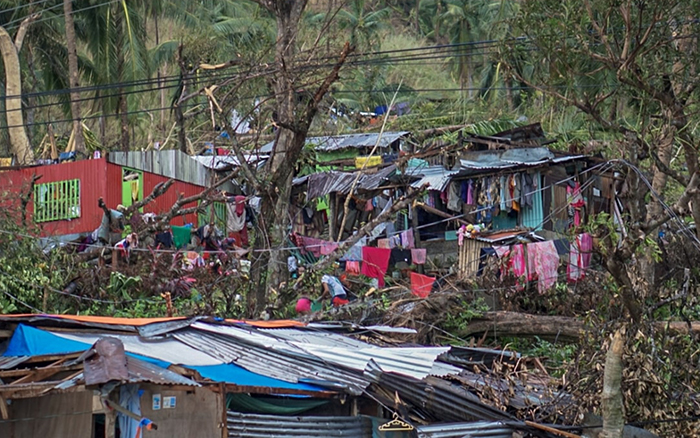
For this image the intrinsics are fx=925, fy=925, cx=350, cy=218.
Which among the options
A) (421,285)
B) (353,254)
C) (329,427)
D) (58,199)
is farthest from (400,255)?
(329,427)

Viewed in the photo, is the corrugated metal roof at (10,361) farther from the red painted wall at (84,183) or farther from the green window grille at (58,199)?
the green window grille at (58,199)

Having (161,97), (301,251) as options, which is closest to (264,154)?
(301,251)

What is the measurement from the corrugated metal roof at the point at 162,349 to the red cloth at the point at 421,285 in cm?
717

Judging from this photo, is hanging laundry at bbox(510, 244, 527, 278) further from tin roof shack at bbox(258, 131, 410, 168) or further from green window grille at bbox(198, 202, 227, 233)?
green window grille at bbox(198, 202, 227, 233)

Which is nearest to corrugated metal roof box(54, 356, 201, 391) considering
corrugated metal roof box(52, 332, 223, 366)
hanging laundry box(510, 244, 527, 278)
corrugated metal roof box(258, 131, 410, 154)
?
corrugated metal roof box(52, 332, 223, 366)

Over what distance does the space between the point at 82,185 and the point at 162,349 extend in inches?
477

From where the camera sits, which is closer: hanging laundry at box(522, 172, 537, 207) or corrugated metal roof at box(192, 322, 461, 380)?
corrugated metal roof at box(192, 322, 461, 380)

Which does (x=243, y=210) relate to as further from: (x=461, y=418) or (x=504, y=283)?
(x=461, y=418)

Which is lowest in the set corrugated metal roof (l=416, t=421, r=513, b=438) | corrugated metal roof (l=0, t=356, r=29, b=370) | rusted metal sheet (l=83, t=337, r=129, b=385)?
corrugated metal roof (l=416, t=421, r=513, b=438)

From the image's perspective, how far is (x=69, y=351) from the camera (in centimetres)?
1021

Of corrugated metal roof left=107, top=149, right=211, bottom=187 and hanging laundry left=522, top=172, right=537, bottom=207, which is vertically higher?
corrugated metal roof left=107, top=149, right=211, bottom=187

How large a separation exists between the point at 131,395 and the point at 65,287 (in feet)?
27.4

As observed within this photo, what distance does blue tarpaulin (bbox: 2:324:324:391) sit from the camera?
10.3 m

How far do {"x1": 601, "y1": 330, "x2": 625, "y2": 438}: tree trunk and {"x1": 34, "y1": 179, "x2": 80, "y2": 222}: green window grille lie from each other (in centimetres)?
1505
